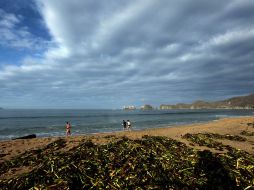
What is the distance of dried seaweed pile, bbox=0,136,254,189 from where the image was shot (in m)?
6.25

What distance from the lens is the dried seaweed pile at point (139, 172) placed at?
20.5 ft

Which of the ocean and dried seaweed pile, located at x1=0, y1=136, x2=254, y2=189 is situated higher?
dried seaweed pile, located at x1=0, y1=136, x2=254, y2=189

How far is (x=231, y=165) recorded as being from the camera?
7.66 meters

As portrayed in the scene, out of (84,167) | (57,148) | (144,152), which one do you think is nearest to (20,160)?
(57,148)

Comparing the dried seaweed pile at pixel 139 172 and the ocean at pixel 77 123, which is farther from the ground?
the dried seaweed pile at pixel 139 172

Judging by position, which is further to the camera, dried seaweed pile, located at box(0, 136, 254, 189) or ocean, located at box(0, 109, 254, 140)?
ocean, located at box(0, 109, 254, 140)

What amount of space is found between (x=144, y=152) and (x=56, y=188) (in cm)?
446

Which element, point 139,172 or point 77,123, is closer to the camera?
point 139,172

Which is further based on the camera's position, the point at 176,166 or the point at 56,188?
the point at 176,166

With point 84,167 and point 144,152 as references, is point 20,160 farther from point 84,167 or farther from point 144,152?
point 144,152

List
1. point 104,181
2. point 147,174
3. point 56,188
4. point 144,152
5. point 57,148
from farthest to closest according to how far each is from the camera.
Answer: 1. point 57,148
2. point 144,152
3. point 147,174
4. point 104,181
5. point 56,188

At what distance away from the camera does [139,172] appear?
22.9 feet

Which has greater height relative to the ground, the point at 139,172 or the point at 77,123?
the point at 139,172

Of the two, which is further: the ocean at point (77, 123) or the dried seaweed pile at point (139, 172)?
the ocean at point (77, 123)
